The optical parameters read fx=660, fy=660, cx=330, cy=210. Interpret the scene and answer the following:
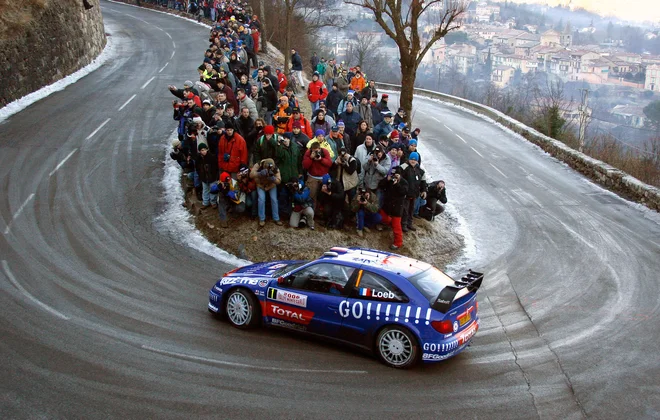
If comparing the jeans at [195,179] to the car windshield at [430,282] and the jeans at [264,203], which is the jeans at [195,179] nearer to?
the jeans at [264,203]

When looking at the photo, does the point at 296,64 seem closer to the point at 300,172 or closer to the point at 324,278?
the point at 300,172

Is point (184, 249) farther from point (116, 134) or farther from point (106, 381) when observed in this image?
point (116, 134)

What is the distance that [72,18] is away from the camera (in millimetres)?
30000

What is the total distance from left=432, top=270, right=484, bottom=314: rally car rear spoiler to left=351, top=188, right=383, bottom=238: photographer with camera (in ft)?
14.3

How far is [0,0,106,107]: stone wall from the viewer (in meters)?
23.9

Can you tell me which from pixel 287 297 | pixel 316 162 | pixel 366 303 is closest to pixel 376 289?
pixel 366 303

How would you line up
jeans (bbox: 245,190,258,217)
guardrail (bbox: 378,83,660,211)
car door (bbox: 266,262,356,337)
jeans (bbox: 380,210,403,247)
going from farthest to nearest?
guardrail (bbox: 378,83,660,211)
jeans (bbox: 380,210,403,247)
jeans (bbox: 245,190,258,217)
car door (bbox: 266,262,356,337)

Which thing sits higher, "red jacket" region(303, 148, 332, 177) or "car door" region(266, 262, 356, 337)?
"red jacket" region(303, 148, 332, 177)

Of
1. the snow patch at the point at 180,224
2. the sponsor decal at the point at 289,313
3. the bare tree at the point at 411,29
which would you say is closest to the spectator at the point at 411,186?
the snow patch at the point at 180,224

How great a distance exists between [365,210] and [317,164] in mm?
1448

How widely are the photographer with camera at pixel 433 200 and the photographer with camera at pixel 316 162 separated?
3113 millimetres

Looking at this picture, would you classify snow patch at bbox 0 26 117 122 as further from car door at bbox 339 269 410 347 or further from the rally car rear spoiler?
the rally car rear spoiler

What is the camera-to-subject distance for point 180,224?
14672 mm

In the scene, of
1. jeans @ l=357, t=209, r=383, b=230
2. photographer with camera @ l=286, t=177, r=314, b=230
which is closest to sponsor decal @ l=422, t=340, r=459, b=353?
photographer with camera @ l=286, t=177, r=314, b=230
